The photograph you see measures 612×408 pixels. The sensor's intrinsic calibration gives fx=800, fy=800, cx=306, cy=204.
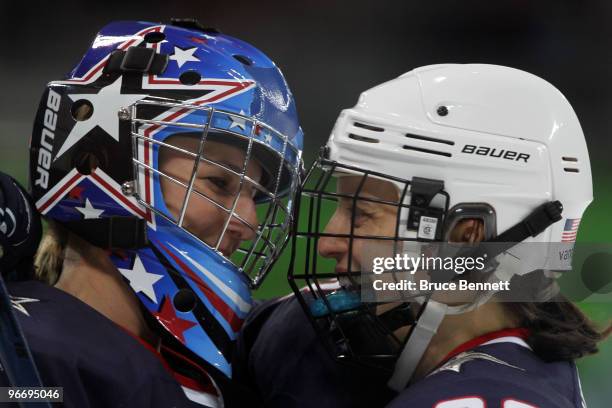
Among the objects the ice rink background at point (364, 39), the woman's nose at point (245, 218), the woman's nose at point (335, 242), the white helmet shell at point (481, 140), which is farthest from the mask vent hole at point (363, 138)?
the ice rink background at point (364, 39)

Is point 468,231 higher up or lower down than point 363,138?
lower down

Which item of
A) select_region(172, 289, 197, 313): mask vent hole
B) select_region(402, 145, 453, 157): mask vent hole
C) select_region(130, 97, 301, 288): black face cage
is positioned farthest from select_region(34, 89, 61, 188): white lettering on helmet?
select_region(402, 145, 453, 157): mask vent hole

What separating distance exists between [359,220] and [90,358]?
24.9 inches

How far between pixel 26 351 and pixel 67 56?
Result: 439 cm

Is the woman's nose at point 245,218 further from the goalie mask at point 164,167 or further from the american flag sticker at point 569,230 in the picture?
the american flag sticker at point 569,230

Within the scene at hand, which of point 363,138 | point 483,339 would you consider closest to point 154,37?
point 363,138

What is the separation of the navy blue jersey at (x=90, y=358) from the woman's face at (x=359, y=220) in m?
0.43

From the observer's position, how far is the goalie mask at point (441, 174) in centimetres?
166

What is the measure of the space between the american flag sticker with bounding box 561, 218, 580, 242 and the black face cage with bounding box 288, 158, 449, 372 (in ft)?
0.89

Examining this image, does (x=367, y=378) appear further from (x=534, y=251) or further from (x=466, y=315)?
(x=534, y=251)

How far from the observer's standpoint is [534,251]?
1688 millimetres

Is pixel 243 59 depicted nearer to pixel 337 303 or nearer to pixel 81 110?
pixel 81 110

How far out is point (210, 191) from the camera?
1.80 metres

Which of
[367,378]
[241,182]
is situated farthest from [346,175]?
[367,378]
